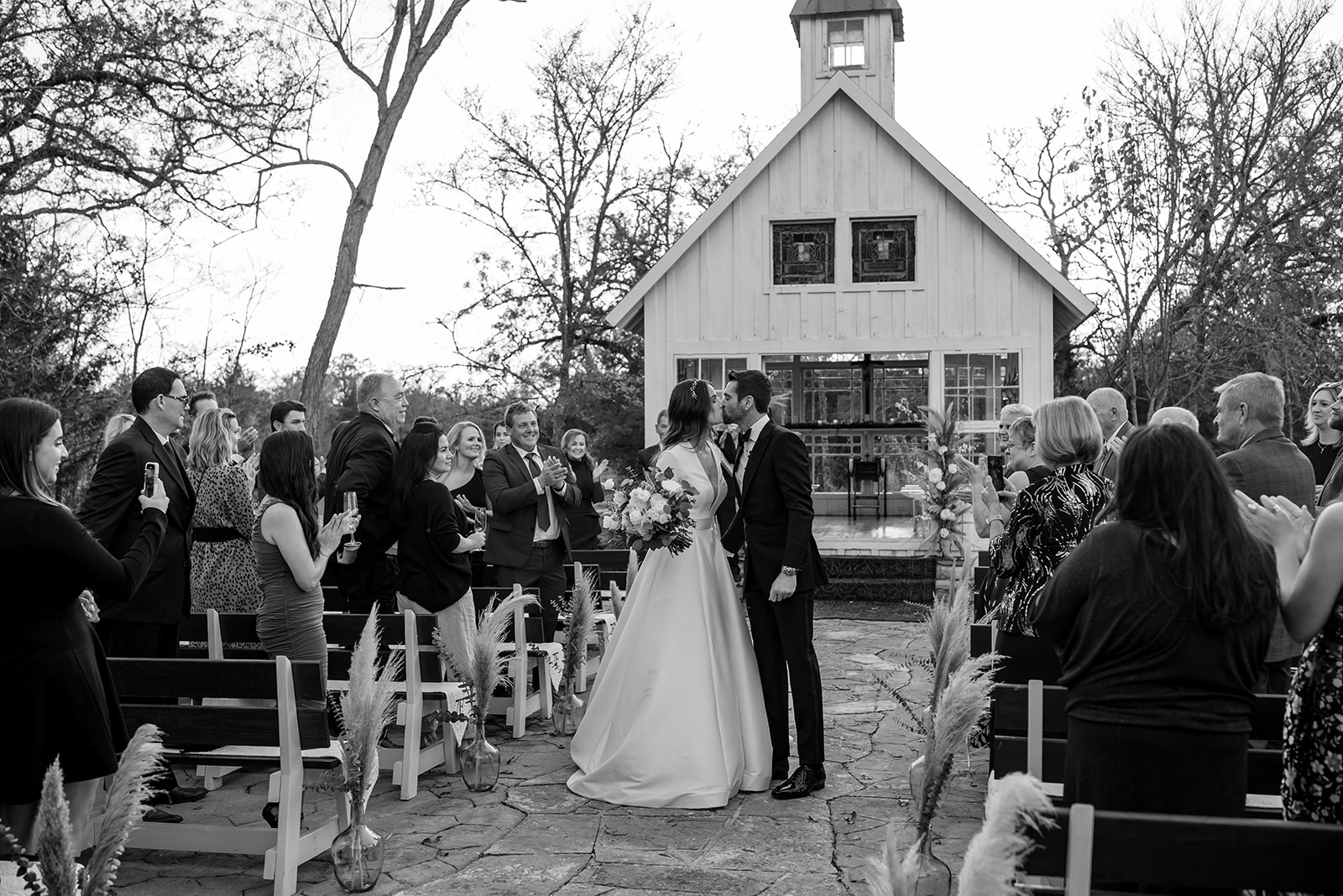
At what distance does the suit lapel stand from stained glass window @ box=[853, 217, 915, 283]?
11.4m

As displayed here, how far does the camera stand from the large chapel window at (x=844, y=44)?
20.6 meters

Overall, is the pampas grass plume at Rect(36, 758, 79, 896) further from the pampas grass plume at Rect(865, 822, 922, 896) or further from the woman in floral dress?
the woman in floral dress

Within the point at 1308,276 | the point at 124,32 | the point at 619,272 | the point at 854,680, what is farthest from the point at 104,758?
the point at 619,272

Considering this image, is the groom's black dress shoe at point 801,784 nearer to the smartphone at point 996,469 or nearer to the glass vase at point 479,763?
the glass vase at point 479,763

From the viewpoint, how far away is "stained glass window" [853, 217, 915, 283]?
1697 centimetres

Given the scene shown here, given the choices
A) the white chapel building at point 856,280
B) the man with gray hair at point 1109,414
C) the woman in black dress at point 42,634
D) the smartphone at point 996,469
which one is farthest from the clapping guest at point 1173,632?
the white chapel building at point 856,280

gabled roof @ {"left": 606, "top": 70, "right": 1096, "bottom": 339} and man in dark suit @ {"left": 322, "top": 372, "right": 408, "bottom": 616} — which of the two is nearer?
man in dark suit @ {"left": 322, "top": 372, "right": 408, "bottom": 616}

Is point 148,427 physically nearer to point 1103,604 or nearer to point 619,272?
point 1103,604

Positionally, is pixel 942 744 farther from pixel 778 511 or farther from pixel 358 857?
pixel 358 857

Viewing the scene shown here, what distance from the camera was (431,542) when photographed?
22.2ft

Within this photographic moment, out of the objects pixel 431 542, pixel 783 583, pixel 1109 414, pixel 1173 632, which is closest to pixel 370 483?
pixel 431 542

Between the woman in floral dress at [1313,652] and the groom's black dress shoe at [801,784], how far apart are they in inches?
117

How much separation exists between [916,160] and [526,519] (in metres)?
10.7

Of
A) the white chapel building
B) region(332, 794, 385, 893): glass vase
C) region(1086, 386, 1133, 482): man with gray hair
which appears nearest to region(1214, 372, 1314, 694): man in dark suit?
region(1086, 386, 1133, 482): man with gray hair
